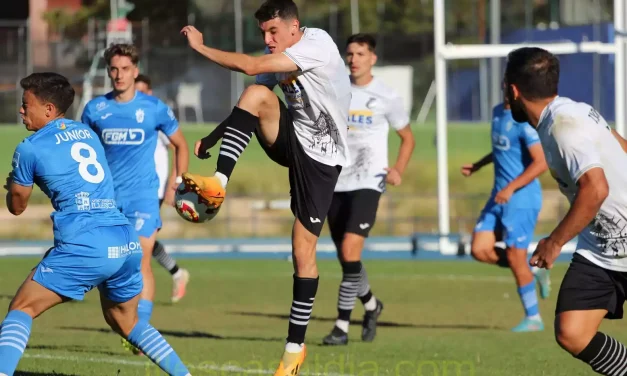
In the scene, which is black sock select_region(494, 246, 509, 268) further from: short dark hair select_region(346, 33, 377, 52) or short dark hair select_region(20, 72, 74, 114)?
short dark hair select_region(20, 72, 74, 114)

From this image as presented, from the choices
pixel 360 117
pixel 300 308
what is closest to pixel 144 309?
pixel 300 308

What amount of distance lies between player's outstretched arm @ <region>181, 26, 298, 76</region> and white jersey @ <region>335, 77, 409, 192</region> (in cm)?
374

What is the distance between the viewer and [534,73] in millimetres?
6426

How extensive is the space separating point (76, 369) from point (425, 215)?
15.9 metres

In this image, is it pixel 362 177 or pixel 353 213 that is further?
pixel 362 177

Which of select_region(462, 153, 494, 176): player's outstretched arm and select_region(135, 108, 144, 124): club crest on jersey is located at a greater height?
select_region(135, 108, 144, 124): club crest on jersey

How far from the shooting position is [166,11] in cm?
3381

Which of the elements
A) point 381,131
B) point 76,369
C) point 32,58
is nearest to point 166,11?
point 32,58

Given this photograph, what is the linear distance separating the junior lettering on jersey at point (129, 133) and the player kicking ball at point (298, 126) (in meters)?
2.74

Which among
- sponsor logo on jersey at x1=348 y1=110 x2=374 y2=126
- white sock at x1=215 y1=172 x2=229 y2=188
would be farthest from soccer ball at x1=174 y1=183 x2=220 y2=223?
sponsor logo on jersey at x1=348 y1=110 x2=374 y2=126

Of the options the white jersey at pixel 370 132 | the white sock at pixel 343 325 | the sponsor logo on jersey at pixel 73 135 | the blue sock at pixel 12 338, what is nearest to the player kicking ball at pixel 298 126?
the sponsor logo on jersey at pixel 73 135

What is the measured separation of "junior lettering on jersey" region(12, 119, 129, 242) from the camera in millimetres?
6777

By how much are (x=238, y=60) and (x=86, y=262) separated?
1.44 meters

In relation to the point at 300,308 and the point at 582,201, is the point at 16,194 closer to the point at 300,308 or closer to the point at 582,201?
the point at 300,308
